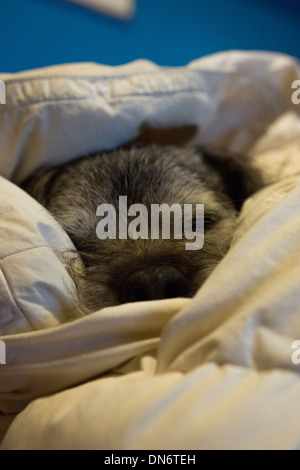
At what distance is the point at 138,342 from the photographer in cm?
76

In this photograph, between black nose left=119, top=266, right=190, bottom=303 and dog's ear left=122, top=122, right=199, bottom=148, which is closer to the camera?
black nose left=119, top=266, right=190, bottom=303

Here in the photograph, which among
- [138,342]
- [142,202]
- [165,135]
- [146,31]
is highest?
[146,31]

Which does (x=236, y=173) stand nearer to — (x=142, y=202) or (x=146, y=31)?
(x=142, y=202)

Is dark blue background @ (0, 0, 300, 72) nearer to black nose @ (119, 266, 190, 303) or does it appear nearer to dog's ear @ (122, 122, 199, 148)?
dog's ear @ (122, 122, 199, 148)

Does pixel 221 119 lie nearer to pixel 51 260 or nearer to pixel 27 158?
pixel 27 158

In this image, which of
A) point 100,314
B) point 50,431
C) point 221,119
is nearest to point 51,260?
point 100,314

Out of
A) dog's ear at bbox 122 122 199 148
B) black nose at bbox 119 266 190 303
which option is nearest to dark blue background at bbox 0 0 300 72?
dog's ear at bbox 122 122 199 148

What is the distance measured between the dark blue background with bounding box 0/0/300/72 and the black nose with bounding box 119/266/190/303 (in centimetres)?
123

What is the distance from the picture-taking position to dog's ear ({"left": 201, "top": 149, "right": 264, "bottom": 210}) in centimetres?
138

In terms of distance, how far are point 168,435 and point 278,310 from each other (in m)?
0.23

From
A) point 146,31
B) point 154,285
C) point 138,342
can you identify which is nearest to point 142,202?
point 154,285

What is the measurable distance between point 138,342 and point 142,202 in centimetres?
48

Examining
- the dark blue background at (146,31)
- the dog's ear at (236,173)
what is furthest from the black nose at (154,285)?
the dark blue background at (146,31)

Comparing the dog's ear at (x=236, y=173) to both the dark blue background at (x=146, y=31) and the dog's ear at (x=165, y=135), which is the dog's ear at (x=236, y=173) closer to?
the dog's ear at (x=165, y=135)
